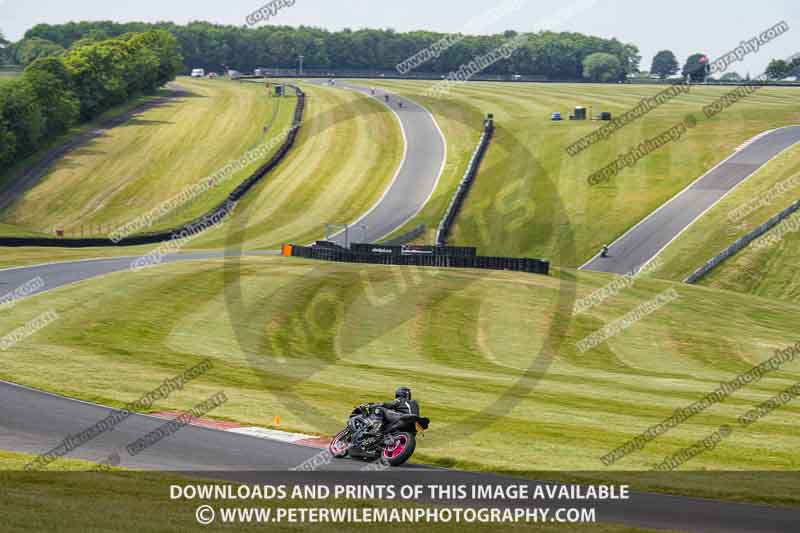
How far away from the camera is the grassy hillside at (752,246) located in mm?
69812

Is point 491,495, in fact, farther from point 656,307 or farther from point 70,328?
point 656,307

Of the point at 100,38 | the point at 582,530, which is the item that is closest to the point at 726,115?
the point at 582,530

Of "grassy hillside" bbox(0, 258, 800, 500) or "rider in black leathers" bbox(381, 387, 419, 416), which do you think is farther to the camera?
"grassy hillside" bbox(0, 258, 800, 500)

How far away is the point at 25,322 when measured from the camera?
1623 inches

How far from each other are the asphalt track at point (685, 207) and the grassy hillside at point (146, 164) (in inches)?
1488

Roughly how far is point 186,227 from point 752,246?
4305 centimetres

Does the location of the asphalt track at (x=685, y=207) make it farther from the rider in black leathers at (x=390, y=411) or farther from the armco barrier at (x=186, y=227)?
the rider in black leathers at (x=390, y=411)

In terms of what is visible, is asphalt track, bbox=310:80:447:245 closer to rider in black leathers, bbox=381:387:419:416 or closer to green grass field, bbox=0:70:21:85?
rider in black leathers, bbox=381:387:419:416

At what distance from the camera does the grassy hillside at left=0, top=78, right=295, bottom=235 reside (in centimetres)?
9650

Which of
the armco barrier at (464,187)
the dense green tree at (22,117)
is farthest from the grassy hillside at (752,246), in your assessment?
the dense green tree at (22,117)

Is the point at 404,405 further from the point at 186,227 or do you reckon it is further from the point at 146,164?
the point at 146,164

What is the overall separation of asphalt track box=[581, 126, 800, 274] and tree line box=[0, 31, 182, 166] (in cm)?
6254

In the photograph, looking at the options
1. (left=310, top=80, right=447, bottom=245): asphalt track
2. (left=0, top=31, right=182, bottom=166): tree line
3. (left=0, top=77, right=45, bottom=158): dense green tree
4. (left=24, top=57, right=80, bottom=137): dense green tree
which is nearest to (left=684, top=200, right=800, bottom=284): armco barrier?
(left=310, top=80, right=447, bottom=245): asphalt track

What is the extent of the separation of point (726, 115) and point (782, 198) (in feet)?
105
